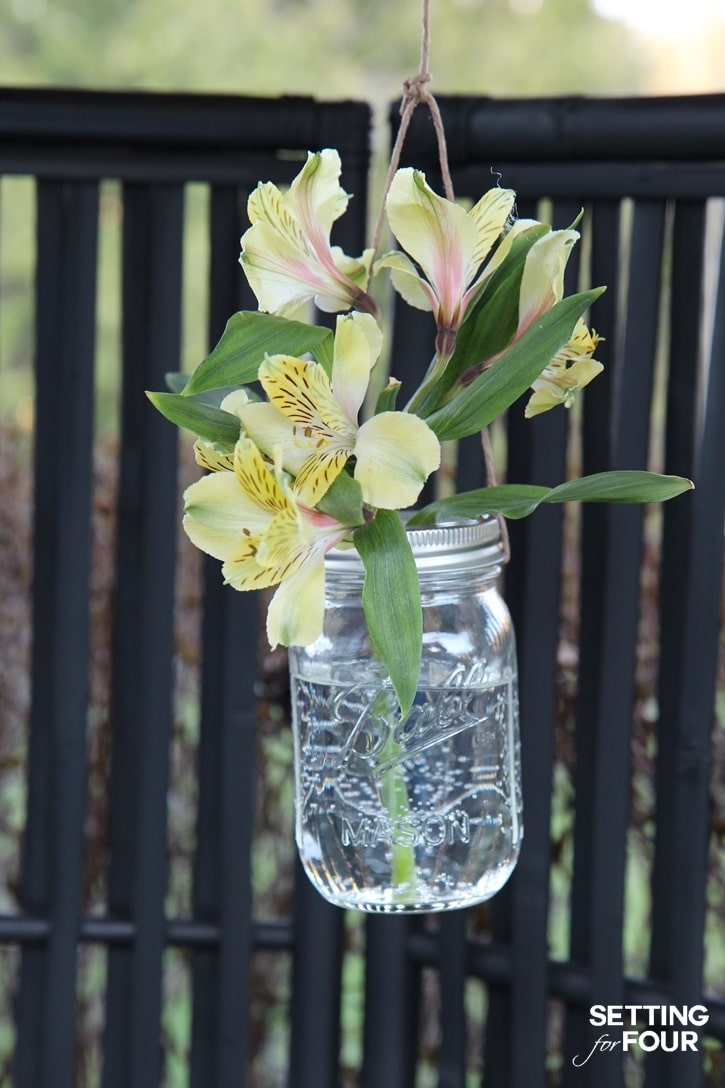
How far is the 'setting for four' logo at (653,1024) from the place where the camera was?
3.32ft

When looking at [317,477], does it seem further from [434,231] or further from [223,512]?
[434,231]

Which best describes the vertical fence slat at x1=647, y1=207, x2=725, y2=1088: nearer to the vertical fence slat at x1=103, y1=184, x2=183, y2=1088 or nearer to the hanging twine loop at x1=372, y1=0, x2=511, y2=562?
the hanging twine loop at x1=372, y1=0, x2=511, y2=562

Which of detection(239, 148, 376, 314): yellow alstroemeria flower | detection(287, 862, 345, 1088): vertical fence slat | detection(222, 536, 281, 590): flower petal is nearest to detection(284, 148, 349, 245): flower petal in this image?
detection(239, 148, 376, 314): yellow alstroemeria flower

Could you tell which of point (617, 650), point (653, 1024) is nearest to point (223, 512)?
point (617, 650)

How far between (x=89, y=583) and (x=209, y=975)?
1.49 ft

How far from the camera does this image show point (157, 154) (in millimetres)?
1088

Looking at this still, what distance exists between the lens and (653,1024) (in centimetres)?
103

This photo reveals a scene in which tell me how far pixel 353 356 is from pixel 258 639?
595mm

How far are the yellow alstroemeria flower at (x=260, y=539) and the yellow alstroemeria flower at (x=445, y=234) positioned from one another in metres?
0.16

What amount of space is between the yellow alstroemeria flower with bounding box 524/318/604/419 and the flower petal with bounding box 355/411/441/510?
0.15m

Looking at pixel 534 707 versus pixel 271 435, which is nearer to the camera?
pixel 271 435

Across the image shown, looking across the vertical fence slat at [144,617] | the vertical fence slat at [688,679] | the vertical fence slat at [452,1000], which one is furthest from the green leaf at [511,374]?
the vertical fence slat at [452,1000]

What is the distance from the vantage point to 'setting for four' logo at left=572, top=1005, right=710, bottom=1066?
1013 mm

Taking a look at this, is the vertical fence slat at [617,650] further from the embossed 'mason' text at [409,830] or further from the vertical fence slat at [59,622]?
the vertical fence slat at [59,622]
